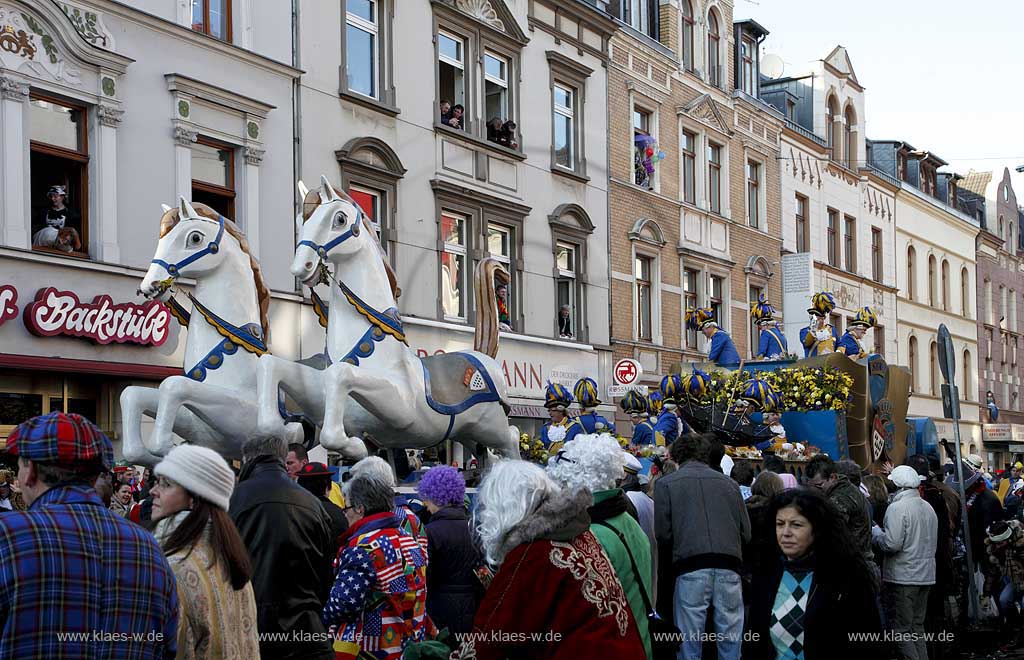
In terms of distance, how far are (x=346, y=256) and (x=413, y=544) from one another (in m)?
4.52

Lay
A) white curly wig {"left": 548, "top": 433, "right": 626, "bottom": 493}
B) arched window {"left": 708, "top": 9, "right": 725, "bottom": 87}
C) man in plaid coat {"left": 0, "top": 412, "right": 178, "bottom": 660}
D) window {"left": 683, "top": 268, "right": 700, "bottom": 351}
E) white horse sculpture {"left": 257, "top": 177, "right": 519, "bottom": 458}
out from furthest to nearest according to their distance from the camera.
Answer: arched window {"left": 708, "top": 9, "right": 725, "bottom": 87} → window {"left": 683, "top": 268, "right": 700, "bottom": 351} → white horse sculpture {"left": 257, "top": 177, "right": 519, "bottom": 458} → white curly wig {"left": 548, "top": 433, "right": 626, "bottom": 493} → man in plaid coat {"left": 0, "top": 412, "right": 178, "bottom": 660}

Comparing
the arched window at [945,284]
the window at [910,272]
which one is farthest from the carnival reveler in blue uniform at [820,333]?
the arched window at [945,284]

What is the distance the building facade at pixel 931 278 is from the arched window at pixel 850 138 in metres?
2.46

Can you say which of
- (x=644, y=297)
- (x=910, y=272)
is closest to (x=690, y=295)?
(x=644, y=297)

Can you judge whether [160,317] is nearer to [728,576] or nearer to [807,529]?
[728,576]

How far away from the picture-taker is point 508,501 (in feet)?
15.6

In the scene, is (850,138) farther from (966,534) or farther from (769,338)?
(966,534)

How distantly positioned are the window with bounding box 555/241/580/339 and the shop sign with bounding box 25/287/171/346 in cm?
1040

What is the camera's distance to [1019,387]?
5147cm

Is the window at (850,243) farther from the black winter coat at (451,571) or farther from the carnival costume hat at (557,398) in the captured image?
the black winter coat at (451,571)

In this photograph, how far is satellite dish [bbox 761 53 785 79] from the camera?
38.3m

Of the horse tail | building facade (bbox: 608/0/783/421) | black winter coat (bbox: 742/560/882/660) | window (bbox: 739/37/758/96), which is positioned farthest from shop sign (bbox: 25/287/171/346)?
window (bbox: 739/37/758/96)

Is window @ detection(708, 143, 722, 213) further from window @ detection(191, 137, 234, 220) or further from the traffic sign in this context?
window @ detection(191, 137, 234, 220)

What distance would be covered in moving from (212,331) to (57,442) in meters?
6.02
